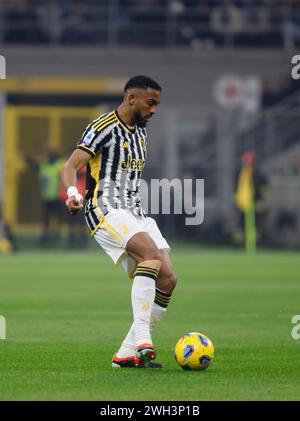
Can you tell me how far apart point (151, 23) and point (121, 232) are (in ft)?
86.1

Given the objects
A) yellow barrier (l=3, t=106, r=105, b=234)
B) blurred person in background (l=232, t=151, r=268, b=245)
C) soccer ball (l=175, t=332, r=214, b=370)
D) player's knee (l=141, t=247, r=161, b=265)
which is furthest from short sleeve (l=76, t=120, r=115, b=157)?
yellow barrier (l=3, t=106, r=105, b=234)

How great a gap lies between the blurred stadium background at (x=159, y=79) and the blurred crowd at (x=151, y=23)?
0.10ft

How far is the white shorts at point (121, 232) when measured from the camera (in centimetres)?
880

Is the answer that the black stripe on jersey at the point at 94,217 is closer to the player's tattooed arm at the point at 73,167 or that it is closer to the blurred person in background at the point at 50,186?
the player's tattooed arm at the point at 73,167

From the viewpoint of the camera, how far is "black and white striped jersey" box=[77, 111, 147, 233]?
9.00 metres

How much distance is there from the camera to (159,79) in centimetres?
3503

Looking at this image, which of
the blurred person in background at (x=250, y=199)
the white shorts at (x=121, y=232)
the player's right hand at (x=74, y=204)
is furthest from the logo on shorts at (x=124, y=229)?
the blurred person in background at (x=250, y=199)

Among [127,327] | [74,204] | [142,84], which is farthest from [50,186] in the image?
[74,204]

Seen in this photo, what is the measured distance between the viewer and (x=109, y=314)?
13.4 m

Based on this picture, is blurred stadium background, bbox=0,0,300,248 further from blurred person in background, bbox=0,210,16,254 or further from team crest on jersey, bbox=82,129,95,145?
team crest on jersey, bbox=82,129,95,145

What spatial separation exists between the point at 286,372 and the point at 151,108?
2357 mm

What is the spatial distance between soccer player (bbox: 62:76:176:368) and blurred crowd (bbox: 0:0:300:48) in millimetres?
25490
